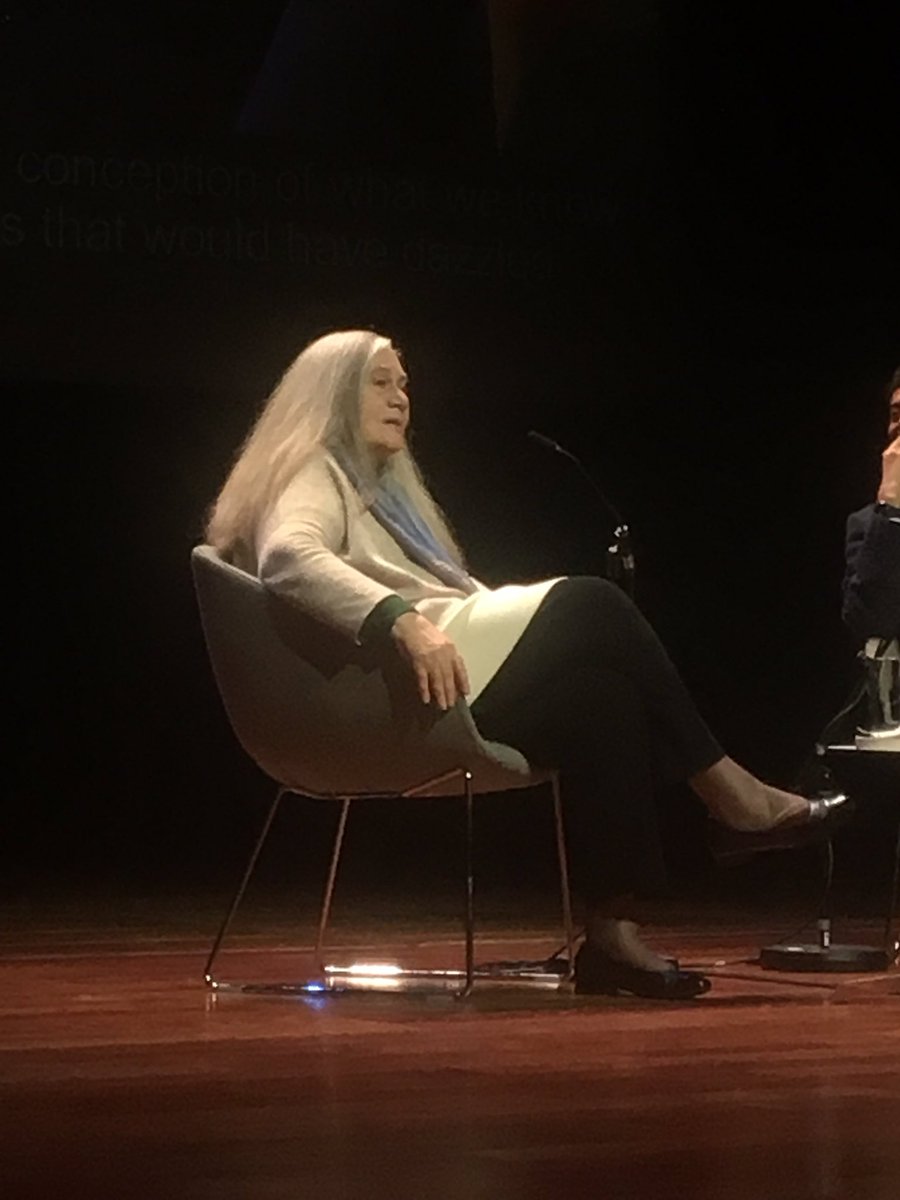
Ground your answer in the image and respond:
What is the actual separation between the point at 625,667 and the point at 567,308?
270 centimetres

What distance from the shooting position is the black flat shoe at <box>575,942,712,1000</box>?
2.81 m

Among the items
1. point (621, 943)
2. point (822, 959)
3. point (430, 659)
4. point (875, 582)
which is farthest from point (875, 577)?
point (430, 659)

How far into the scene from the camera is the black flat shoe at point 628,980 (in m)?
2.81

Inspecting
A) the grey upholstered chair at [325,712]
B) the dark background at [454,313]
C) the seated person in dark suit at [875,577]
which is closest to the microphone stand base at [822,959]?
the seated person in dark suit at [875,577]

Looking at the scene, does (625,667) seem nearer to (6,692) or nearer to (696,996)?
(696,996)

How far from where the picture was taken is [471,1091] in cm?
192

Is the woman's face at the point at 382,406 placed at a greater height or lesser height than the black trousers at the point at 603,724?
greater

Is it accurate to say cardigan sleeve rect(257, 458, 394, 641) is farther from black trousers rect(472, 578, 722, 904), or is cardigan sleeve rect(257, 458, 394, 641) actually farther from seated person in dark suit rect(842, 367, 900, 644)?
seated person in dark suit rect(842, 367, 900, 644)

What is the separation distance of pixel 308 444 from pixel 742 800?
0.80 meters

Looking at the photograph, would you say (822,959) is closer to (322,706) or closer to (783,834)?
(783,834)

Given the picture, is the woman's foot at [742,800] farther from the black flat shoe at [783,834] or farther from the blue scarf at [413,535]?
the blue scarf at [413,535]

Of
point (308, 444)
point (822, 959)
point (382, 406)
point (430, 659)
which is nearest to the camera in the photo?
point (430, 659)

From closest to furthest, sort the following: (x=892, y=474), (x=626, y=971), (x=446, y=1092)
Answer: (x=446, y=1092), (x=626, y=971), (x=892, y=474)

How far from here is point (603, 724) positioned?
9.45 ft
